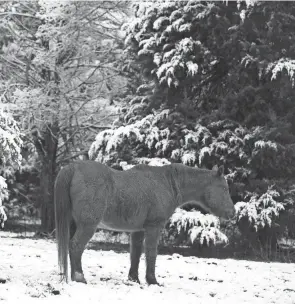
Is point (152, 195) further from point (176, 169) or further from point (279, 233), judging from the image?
point (279, 233)

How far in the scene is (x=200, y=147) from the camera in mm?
14938

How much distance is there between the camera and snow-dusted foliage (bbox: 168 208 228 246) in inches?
541

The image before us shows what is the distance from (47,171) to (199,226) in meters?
7.36

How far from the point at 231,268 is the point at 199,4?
7.66 m

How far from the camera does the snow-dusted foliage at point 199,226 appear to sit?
13742mm

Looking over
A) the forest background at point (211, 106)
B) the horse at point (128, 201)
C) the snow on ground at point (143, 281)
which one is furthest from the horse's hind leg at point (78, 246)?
the forest background at point (211, 106)

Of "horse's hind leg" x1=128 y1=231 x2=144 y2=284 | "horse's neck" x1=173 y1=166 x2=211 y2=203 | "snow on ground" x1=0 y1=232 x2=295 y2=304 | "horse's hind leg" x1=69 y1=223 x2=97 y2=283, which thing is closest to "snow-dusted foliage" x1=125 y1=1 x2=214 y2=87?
"snow on ground" x1=0 y1=232 x2=295 y2=304

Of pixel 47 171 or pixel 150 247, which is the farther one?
pixel 47 171

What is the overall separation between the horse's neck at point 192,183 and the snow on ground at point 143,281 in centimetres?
130

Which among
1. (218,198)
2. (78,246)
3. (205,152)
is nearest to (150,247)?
(78,246)

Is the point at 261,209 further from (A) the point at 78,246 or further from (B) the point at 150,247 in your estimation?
(A) the point at 78,246

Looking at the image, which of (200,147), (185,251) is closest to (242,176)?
(200,147)

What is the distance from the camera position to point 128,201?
802 cm

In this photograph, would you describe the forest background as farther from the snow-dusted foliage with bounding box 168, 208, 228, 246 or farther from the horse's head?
the horse's head
